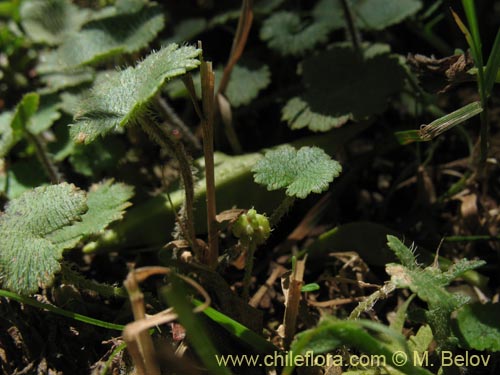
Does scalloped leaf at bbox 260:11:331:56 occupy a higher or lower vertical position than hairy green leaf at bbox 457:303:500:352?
higher

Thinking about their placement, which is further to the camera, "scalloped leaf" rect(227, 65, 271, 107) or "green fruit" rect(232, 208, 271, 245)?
"scalloped leaf" rect(227, 65, 271, 107)

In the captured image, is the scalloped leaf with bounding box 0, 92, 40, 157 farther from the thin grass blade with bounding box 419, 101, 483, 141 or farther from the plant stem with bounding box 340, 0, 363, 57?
the thin grass blade with bounding box 419, 101, 483, 141

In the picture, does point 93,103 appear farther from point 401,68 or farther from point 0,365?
point 401,68

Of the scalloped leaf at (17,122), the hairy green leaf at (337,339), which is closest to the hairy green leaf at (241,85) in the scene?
the scalloped leaf at (17,122)

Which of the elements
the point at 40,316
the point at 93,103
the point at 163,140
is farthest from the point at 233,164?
the point at 40,316

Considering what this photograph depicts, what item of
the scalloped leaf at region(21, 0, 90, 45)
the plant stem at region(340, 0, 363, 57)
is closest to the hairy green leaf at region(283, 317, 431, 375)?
the plant stem at region(340, 0, 363, 57)

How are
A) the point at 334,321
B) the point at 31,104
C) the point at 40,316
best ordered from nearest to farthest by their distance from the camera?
the point at 334,321 < the point at 40,316 < the point at 31,104
